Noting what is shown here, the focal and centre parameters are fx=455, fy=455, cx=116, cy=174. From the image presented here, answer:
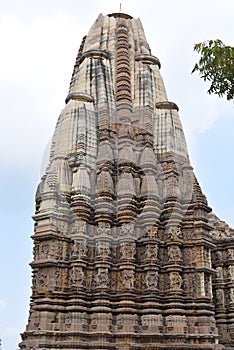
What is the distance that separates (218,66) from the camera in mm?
6992

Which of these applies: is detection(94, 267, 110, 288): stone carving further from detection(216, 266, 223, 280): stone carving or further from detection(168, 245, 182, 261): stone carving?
detection(216, 266, 223, 280): stone carving

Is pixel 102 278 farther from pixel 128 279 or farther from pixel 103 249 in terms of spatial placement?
pixel 103 249

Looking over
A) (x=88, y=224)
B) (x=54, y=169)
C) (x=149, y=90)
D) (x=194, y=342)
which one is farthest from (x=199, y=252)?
(x=149, y=90)

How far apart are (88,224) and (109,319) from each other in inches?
116

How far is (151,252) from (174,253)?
0.74 m

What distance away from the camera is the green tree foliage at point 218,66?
22.8ft

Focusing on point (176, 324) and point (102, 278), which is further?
point (102, 278)

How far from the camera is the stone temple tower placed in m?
12.8

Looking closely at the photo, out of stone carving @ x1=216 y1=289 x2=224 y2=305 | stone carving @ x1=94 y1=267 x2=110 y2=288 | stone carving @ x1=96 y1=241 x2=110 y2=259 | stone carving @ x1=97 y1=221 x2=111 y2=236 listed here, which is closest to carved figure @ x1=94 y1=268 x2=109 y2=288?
stone carving @ x1=94 y1=267 x2=110 y2=288

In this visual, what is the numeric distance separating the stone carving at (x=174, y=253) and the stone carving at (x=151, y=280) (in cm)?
78

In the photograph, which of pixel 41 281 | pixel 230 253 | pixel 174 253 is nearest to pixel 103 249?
pixel 41 281

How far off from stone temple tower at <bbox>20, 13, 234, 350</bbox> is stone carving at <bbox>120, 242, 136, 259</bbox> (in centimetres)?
3

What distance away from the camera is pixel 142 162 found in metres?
15.5

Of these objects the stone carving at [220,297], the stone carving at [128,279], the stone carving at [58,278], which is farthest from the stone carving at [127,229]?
the stone carving at [220,297]
